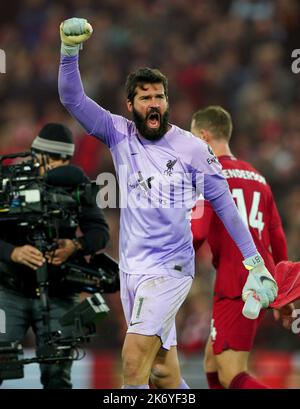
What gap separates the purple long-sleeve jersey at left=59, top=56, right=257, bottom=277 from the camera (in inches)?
227

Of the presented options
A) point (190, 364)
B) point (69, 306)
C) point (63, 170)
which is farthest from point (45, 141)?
point (190, 364)

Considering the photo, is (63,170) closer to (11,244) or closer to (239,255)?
(11,244)

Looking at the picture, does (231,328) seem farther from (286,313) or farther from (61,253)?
(61,253)

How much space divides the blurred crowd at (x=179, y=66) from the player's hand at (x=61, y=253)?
5.31m

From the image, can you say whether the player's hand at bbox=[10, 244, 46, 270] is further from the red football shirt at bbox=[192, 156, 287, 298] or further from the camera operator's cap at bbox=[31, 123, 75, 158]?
the red football shirt at bbox=[192, 156, 287, 298]

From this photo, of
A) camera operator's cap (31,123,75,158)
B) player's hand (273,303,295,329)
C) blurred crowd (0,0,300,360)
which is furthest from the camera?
A: blurred crowd (0,0,300,360)

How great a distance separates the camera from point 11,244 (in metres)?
6.66

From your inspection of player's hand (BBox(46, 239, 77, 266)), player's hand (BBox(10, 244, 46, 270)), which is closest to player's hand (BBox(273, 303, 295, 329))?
player's hand (BBox(46, 239, 77, 266))

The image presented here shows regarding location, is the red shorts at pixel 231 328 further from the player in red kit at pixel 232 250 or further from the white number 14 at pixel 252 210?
the white number 14 at pixel 252 210

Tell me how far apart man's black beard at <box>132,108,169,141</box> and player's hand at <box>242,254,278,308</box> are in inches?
32.8

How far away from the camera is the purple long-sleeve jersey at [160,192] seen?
227 inches

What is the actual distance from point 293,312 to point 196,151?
129 centimetres

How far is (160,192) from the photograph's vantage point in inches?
227

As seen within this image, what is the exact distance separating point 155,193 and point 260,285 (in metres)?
0.73
